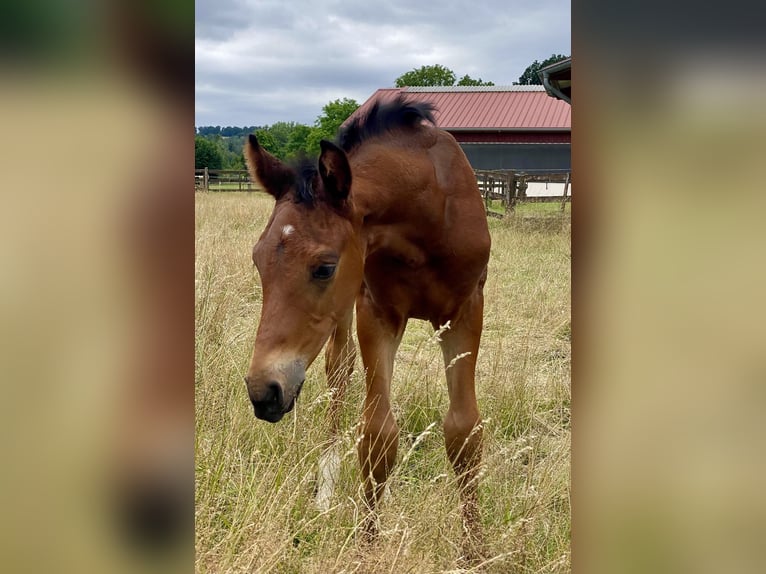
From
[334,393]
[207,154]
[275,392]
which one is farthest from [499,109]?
[275,392]

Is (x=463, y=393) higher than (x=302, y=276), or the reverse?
(x=302, y=276)

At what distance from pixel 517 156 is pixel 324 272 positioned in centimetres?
2945

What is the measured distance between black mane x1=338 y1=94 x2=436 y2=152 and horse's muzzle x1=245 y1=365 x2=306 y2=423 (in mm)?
1171

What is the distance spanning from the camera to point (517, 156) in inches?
1181

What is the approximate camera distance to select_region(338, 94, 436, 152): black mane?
8.83 ft

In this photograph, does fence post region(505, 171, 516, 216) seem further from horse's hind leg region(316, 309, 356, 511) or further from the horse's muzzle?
the horse's muzzle

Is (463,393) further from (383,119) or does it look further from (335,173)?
(383,119)

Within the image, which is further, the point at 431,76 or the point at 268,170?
the point at 431,76

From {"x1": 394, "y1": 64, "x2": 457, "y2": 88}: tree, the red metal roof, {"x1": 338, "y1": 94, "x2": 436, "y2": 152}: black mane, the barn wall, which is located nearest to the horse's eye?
{"x1": 338, "y1": 94, "x2": 436, "y2": 152}: black mane

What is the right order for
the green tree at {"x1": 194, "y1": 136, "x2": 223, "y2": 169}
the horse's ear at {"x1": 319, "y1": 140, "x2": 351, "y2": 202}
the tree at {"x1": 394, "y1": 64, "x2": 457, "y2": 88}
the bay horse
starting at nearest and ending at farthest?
the bay horse → the horse's ear at {"x1": 319, "y1": 140, "x2": 351, "y2": 202} → the green tree at {"x1": 194, "y1": 136, "x2": 223, "y2": 169} → the tree at {"x1": 394, "y1": 64, "x2": 457, "y2": 88}
